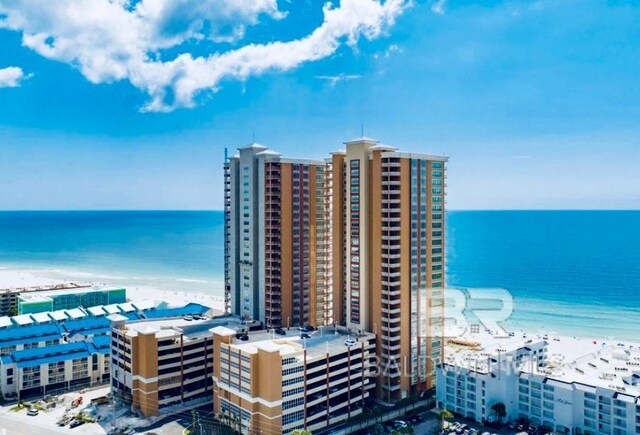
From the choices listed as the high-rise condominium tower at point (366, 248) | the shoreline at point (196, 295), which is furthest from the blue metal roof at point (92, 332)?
the shoreline at point (196, 295)

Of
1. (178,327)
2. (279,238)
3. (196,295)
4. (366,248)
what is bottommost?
(196,295)

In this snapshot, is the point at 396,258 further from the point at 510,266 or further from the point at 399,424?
the point at 510,266

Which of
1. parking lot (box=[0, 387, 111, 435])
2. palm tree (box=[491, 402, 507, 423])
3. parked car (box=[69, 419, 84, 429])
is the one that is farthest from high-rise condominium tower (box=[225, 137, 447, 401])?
parked car (box=[69, 419, 84, 429])

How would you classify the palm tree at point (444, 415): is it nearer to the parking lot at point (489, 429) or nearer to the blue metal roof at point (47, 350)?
the parking lot at point (489, 429)

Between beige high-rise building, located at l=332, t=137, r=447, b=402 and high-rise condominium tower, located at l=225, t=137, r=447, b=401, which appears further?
high-rise condominium tower, located at l=225, t=137, r=447, b=401

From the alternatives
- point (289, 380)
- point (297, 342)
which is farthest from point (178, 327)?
point (289, 380)

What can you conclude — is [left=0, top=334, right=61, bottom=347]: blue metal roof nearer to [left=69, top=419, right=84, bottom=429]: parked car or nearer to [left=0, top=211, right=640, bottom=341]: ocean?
[left=69, top=419, right=84, bottom=429]: parked car
